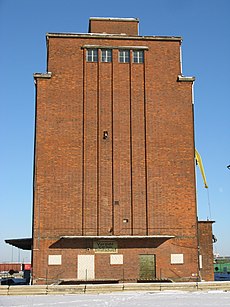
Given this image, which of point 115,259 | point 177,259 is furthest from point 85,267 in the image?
point 177,259

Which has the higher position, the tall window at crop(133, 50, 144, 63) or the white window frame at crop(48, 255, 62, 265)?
the tall window at crop(133, 50, 144, 63)

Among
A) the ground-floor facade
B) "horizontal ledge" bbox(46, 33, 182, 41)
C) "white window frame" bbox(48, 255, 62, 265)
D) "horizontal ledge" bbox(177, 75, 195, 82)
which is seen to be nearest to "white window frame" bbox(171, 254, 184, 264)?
the ground-floor facade

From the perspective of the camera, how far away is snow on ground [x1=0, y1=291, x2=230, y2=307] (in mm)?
24359

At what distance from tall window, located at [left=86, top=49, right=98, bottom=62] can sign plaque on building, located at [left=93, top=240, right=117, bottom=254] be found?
13849 millimetres

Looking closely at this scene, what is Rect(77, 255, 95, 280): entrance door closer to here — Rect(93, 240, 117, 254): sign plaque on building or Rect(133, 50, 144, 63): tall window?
Rect(93, 240, 117, 254): sign plaque on building

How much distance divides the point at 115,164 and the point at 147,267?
305 inches

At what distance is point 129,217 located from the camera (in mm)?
37531

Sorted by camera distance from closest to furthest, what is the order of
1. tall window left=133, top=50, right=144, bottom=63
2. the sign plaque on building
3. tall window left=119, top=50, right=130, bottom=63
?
the sign plaque on building < tall window left=119, top=50, right=130, bottom=63 < tall window left=133, top=50, right=144, bottom=63

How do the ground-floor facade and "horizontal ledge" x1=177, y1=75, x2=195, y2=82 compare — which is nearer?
the ground-floor facade

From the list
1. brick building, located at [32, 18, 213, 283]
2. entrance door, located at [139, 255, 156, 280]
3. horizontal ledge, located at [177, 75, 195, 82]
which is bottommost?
entrance door, located at [139, 255, 156, 280]

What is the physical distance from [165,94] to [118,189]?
8.24 m

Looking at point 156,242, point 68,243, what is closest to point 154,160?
point 156,242

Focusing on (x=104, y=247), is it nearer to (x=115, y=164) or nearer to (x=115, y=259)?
(x=115, y=259)

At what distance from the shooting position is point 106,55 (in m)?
40.1
